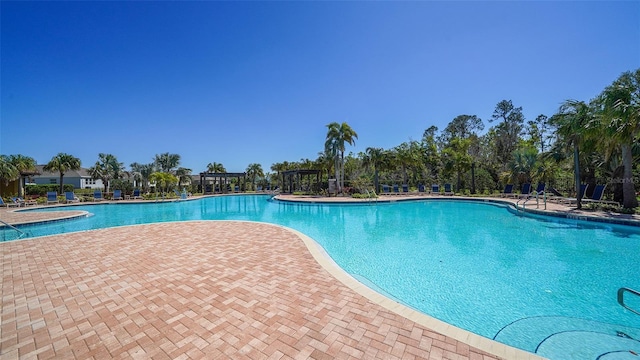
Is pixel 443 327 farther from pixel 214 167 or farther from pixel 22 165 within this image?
pixel 214 167

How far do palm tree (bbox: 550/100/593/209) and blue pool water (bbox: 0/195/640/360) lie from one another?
4105 mm

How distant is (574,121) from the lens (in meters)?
11.2

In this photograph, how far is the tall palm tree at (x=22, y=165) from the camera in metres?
20.4

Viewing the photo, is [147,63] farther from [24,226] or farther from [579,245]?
[579,245]

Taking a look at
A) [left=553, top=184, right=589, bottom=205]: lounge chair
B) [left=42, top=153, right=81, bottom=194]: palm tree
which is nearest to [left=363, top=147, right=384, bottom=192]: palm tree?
Result: [left=553, top=184, right=589, bottom=205]: lounge chair

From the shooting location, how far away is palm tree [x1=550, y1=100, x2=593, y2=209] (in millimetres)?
10953

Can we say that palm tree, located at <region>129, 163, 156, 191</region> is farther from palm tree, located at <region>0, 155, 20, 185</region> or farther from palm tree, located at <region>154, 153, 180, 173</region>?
palm tree, located at <region>0, 155, 20, 185</region>

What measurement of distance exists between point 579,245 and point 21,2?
15794mm

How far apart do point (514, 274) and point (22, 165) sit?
32.4 metres

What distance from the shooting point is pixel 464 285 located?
15.3ft

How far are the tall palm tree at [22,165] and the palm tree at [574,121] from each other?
3671cm

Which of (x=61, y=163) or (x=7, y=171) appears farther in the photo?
(x=61, y=163)

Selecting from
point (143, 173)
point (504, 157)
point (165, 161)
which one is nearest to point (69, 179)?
point (143, 173)

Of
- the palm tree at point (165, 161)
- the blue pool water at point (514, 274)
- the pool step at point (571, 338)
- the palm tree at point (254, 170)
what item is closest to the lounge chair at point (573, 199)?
the blue pool water at point (514, 274)
